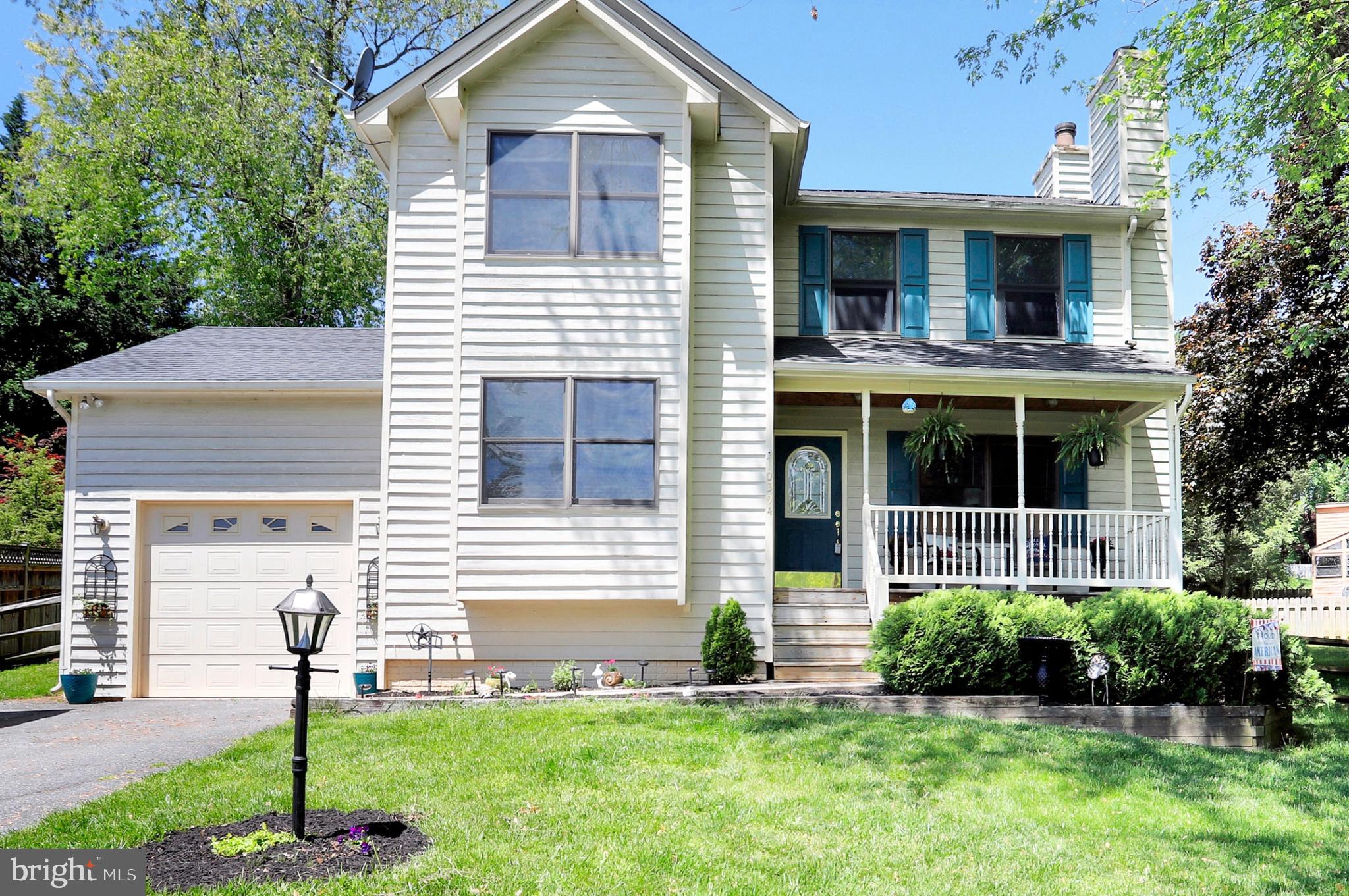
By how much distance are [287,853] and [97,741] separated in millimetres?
4708

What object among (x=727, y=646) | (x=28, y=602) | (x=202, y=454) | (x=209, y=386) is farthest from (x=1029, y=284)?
(x=28, y=602)

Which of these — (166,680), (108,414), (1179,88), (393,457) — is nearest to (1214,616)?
(1179,88)

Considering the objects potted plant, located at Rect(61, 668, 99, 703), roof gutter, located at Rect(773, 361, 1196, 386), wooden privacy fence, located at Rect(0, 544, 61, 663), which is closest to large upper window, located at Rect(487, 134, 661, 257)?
roof gutter, located at Rect(773, 361, 1196, 386)

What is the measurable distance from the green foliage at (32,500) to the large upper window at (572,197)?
32.5ft

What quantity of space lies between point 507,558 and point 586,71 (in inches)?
198

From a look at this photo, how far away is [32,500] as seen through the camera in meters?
→ 16.7

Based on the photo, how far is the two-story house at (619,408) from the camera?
10070 mm

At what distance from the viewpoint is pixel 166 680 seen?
1105cm

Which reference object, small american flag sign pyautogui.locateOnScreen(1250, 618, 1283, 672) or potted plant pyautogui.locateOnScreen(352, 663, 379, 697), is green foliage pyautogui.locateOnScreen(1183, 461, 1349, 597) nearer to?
small american flag sign pyautogui.locateOnScreen(1250, 618, 1283, 672)

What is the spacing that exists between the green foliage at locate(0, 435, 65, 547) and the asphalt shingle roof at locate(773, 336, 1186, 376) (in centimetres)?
1189

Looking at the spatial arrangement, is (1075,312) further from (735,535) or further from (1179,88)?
(735,535)

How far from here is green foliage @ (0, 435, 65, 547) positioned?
1596 centimetres

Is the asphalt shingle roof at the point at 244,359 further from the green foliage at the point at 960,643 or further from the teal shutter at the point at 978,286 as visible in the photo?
the teal shutter at the point at 978,286

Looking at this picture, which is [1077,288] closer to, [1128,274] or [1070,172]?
[1128,274]
